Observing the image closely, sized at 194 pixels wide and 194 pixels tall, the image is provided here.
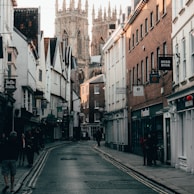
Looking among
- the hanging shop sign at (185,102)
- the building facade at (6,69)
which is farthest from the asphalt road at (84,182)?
the building facade at (6,69)

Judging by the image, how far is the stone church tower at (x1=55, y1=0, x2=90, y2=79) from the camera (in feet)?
489

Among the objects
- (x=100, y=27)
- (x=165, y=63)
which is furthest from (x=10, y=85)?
(x=100, y=27)

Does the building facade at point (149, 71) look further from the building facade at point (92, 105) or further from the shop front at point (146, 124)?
the building facade at point (92, 105)

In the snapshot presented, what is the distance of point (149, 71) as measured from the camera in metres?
31.9

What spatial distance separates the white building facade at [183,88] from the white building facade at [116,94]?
13018mm

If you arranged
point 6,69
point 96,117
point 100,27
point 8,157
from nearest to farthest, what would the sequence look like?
point 8,157 < point 6,69 < point 96,117 < point 100,27

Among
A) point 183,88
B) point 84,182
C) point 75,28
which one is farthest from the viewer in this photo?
point 75,28

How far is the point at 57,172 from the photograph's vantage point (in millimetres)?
21906

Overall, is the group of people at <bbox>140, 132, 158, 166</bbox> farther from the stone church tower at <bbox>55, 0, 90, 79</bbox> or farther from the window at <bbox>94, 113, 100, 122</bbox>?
the stone church tower at <bbox>55, 0, 90, 79</bbox>

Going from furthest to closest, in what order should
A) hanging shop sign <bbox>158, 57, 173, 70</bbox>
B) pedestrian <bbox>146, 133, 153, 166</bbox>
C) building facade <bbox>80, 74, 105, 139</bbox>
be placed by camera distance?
building facade <bbox>80, 74, 105, 139</bbox>
pedestrian <bbox>146, 133, 153, 166</bbox>
hanging shop sign <bbox>158, 57, 173, 70</bbox>

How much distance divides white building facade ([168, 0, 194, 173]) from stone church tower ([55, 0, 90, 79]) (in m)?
120

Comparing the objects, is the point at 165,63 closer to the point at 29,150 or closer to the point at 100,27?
the point at 29,150

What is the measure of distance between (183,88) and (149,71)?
8724mm

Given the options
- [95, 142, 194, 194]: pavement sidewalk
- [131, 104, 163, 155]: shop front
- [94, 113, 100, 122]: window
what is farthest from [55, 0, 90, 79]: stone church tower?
[95, 142, 194, 194]: pavement sidewalk
